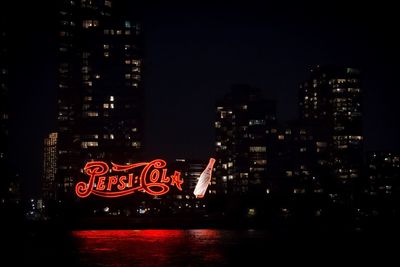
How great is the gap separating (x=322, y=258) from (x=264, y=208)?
96946 millimetres

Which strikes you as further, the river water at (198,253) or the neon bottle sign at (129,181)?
the neon bottle sign at (129,181)

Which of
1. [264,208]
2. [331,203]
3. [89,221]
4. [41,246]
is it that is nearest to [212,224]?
[89,221]

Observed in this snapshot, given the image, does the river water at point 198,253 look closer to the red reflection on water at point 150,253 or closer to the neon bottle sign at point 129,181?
the red reflection on water at point 150,253

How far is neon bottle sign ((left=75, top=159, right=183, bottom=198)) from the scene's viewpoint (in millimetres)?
110812

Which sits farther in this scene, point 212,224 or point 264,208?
point 264,208

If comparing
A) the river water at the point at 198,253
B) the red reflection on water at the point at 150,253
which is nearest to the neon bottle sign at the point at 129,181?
the river water at the point at 198,253

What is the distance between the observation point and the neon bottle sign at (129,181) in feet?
364

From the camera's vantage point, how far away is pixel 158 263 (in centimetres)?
5484

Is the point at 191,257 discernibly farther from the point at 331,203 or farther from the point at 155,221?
the point at 331,203

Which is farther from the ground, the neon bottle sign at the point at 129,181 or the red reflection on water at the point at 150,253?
the neon bottle sign at the point at 129,181

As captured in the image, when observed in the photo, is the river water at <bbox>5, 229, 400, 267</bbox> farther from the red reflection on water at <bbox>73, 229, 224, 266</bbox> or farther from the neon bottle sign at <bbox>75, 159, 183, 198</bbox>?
the neon bottle sign at <bbox>75, 159, 183, 198</bbox>

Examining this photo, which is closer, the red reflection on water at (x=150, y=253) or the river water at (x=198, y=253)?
the red reflection on water at (x=150, y=253)

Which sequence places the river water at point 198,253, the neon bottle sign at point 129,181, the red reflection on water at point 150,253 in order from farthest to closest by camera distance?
the neon bottle sign at point 129,181, the river water at point 198,253, the red reflection on water at point 150,253

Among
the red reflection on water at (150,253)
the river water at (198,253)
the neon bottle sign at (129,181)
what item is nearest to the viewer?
the red reflection on water at (150,253)
